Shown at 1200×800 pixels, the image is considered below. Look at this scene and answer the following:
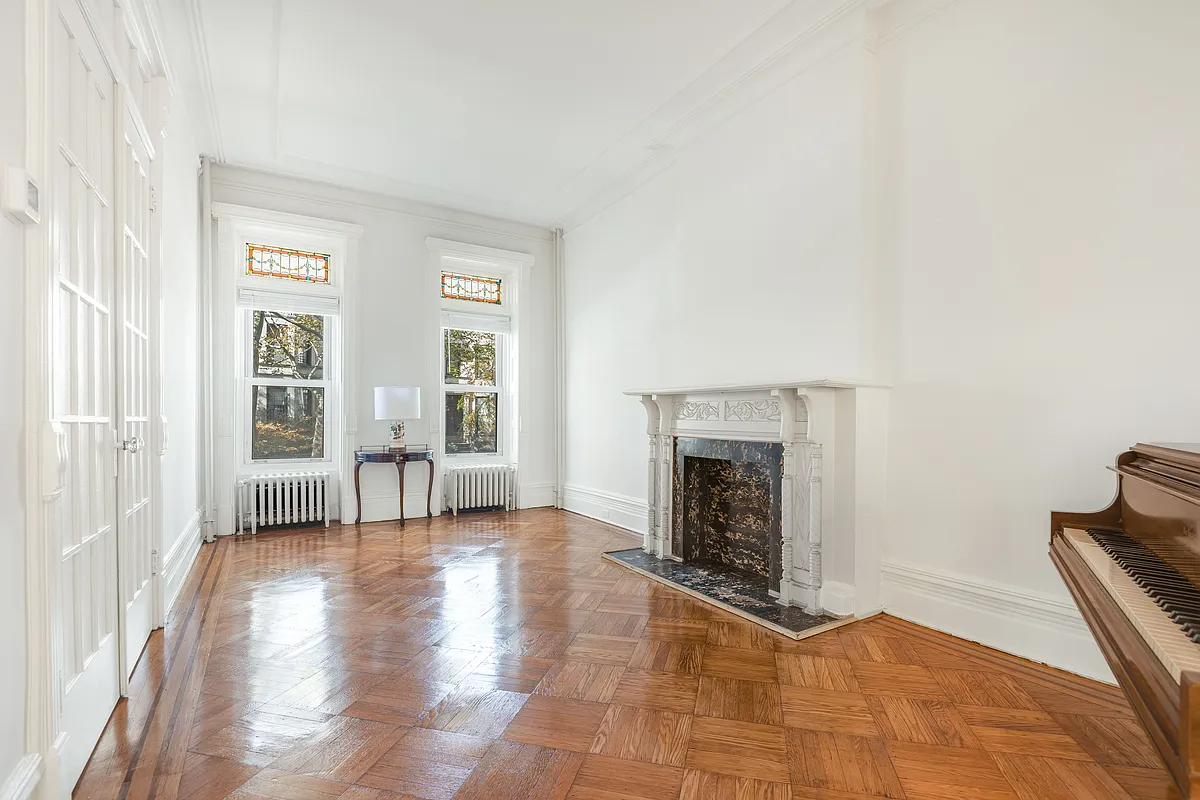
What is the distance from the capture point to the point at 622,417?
217 inches

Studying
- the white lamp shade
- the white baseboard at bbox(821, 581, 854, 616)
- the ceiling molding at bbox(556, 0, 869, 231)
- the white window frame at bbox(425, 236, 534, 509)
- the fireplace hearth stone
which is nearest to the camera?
the fireplace hearth stone

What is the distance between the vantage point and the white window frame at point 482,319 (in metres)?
6.01

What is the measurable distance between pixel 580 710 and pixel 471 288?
201 inches

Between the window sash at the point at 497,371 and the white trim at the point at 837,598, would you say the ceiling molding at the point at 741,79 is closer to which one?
the window sash at the point at 497,371

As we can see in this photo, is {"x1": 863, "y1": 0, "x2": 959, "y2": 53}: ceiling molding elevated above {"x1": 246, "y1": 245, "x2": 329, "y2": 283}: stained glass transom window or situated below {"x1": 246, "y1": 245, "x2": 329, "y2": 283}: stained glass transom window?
above

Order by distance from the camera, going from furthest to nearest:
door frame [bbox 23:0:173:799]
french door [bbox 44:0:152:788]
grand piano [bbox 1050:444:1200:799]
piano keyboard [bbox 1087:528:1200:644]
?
1. french door [bbox 44:0:152:788]
2. door frame [bbox 23:0:173:799]
3. piano keyboard [bbox 1087:528:1200:644]
4. grand piano [bbox 1050:444:1200:799]

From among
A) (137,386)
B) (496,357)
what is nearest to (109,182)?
(137,386)

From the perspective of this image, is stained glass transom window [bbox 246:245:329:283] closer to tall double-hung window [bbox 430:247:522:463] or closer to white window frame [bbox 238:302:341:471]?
white window frame [bbox 238:302:341:471]

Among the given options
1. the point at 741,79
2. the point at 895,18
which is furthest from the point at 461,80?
the point at 895,18

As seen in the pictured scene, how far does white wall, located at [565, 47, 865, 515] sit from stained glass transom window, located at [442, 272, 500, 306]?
1.05 meters

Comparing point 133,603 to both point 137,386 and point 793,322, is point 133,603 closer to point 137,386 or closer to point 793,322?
point 137,386

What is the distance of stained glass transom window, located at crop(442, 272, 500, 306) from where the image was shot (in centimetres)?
631

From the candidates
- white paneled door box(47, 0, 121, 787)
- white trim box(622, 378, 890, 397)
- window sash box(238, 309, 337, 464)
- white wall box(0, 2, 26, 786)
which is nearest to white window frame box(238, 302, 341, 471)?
window sash box(238, 309, 337, 464)

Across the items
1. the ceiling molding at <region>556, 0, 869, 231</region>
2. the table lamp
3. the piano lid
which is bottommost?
the piano lid
